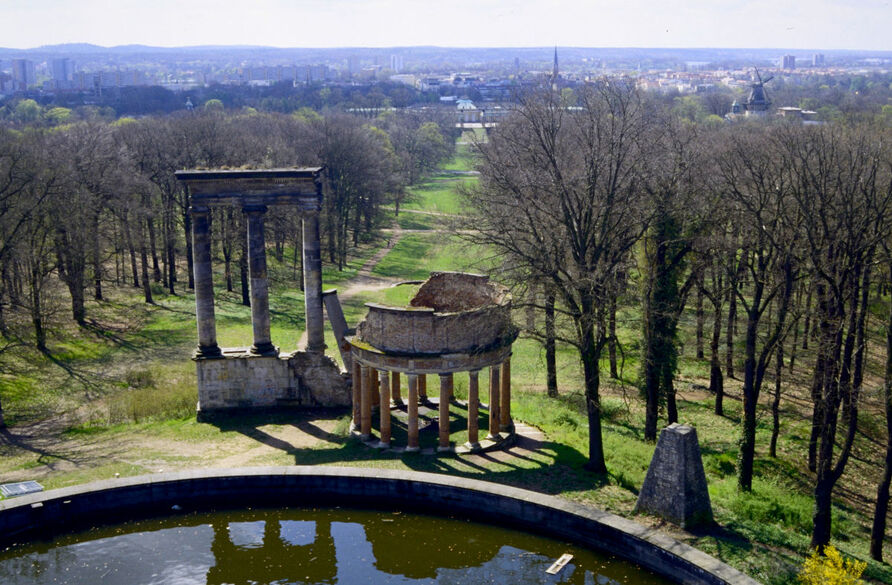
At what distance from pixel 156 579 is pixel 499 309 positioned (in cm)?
1064

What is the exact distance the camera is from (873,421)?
29516mm

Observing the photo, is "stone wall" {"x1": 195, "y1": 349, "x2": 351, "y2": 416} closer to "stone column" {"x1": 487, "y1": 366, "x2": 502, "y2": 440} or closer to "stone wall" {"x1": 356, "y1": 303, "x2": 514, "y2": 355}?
"stone wall" {"x1": 356, "y1": 303, "x2": 514, "y2": 355}

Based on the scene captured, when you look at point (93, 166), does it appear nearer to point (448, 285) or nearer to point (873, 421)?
point (448, 285)

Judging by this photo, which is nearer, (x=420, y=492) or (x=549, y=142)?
(x=420, y=492)

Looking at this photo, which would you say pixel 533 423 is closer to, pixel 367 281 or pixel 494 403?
pixel 494 403

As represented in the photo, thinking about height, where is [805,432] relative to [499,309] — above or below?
below

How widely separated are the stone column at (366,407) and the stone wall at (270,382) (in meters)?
3.17

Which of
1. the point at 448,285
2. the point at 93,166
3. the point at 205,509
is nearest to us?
the point at 205,509

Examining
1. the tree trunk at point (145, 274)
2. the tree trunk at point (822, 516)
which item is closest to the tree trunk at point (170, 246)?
the tree trunk at point (145, 274)

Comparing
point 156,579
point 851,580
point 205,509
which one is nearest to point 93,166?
point 205,509

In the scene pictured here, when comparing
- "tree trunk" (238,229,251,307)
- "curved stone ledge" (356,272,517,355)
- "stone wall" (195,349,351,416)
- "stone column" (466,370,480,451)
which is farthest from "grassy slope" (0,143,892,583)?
"tree trunk" (238,229,251,307)

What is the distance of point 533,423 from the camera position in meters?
27.4

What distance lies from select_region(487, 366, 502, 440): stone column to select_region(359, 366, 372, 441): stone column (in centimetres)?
340

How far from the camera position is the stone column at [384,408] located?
80.7ft
